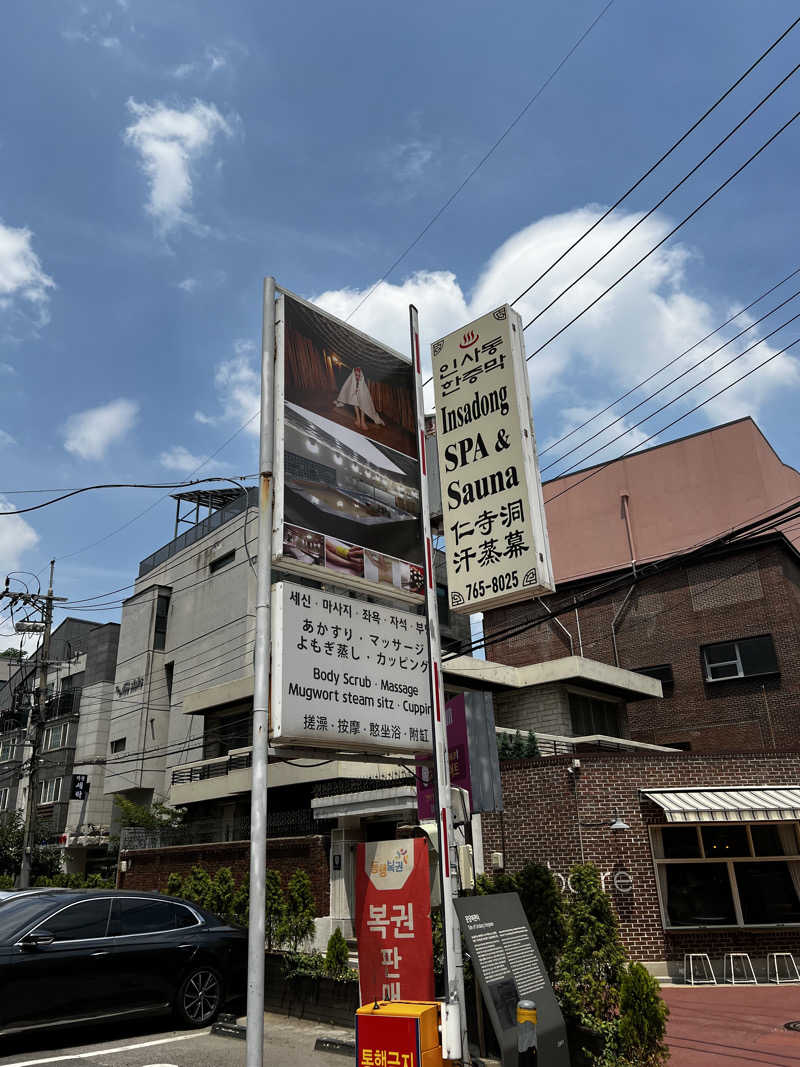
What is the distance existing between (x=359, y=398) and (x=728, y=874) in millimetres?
12953

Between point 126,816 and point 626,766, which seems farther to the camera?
point 126,816

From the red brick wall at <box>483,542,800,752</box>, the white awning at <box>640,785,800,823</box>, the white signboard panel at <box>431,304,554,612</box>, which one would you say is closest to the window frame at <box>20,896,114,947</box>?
the white signboard panel at <box>431,304,554,612</box>

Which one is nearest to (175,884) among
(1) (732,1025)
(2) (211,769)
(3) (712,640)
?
(1) (732,1025)

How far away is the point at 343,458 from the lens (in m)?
7.49

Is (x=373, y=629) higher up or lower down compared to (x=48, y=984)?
higher up

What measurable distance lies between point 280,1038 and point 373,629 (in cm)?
561

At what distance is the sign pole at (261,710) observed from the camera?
17.6ft

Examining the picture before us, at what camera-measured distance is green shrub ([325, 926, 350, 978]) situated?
10453 mm

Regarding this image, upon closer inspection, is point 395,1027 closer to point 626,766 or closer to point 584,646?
point 626,766

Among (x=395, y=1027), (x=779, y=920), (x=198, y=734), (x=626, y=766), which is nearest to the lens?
(x=395, y=1027)

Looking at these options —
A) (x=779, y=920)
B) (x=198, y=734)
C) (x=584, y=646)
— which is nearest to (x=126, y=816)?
(x=198, y=734)

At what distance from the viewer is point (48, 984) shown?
8539 mm

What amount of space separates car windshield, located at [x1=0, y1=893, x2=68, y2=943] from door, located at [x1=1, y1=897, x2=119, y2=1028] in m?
0.15

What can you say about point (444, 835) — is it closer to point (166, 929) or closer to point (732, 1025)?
point (166, 929)
